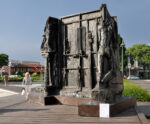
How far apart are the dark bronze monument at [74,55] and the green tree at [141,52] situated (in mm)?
59006

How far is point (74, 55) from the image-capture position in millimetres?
8336

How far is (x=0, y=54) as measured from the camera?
3066 inches

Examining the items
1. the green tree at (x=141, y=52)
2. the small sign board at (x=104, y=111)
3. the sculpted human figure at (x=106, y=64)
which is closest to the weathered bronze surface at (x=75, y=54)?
the sculpted human figure at (x=106, y=64)

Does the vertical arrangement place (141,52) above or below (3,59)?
above

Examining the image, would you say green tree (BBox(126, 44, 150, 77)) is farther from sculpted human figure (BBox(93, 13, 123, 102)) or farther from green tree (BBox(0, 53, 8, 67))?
sculpted human figure (BBox(93, 13, 123, 102))

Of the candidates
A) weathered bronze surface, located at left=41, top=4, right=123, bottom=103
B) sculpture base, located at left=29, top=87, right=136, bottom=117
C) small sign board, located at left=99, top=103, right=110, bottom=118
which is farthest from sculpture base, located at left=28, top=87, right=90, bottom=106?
small sign board, located at left=99, top=103, right=110, bottom=118

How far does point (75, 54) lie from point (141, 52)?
2349 inches

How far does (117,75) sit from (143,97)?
16.5 ft

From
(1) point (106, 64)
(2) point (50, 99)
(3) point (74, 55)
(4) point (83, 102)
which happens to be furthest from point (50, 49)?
(1) point (106, 64)

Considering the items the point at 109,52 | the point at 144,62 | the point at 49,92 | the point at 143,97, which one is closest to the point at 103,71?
the point at 109,52

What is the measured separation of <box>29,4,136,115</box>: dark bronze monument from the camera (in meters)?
7.37

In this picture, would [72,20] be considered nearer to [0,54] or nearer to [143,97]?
[143,97]

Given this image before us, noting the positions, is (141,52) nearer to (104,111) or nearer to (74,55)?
(74,55)

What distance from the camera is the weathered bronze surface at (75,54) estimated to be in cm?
759
